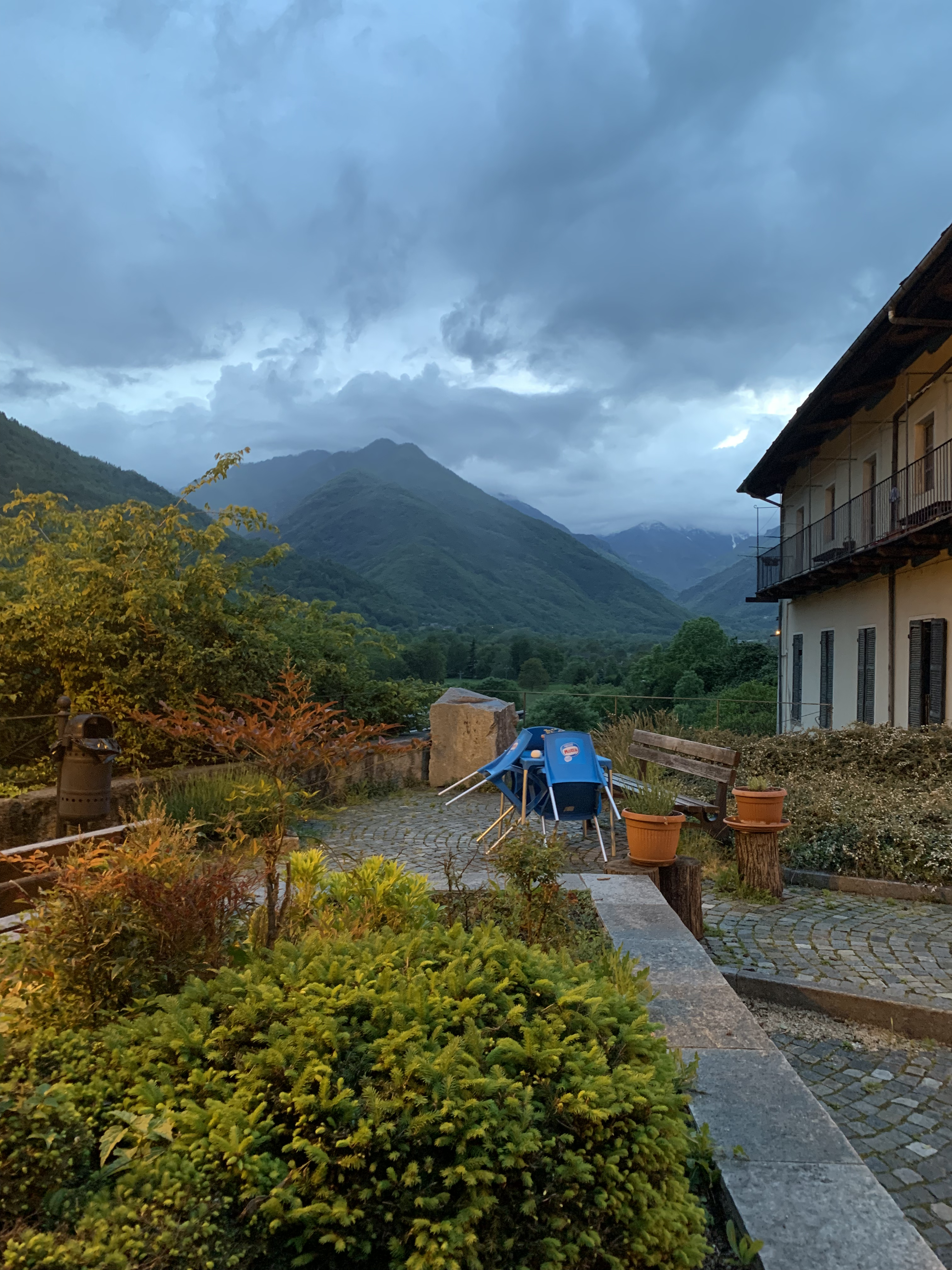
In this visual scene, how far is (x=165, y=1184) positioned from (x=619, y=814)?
15.3ft

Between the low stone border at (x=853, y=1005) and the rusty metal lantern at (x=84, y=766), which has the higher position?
the rusty metal lantern at (x=84, y=766)

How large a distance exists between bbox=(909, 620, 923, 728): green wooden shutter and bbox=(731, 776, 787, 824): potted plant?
313 inches

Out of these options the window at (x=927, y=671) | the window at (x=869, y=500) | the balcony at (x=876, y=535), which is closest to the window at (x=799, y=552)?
the balcony at (x=876, y=535)

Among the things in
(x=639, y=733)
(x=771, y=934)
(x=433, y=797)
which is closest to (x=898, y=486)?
(x=639, y=733)

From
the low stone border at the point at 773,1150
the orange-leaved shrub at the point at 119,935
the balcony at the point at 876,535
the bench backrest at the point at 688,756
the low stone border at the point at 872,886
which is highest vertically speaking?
the balcony at the point at 876,535

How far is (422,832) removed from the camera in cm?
735

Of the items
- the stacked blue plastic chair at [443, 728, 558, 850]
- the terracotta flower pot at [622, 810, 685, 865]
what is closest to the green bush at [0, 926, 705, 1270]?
the terracotta flower pot at [622, 810, 685, 865]

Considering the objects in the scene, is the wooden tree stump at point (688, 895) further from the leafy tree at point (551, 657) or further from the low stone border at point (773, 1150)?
the leafy tree at point (551, 657)

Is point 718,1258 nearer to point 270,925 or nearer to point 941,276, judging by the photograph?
point 270,925

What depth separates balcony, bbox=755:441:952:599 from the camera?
11.3m

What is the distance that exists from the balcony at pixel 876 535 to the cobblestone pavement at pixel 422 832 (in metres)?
6.67

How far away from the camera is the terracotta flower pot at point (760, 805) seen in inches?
219

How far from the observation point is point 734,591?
5025 inches

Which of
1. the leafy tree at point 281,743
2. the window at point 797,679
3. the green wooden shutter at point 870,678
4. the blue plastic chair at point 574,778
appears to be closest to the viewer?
the leafy tree at point 281,743
